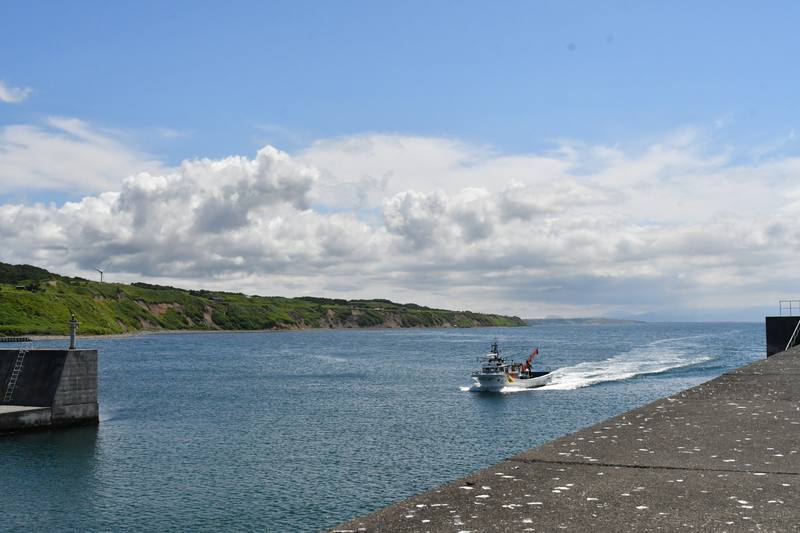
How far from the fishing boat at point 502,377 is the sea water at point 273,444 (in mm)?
2711

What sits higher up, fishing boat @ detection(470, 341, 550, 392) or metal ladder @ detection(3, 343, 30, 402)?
metal ladder @ detection(3, 343, 30, 402)

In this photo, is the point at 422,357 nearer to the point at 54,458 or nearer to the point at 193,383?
the point at 193,383

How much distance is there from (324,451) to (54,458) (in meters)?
18.2

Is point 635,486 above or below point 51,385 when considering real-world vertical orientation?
above

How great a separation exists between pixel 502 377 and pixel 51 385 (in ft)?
168

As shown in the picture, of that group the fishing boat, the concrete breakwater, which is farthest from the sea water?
the fishing boat

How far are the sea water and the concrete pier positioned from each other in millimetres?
20917

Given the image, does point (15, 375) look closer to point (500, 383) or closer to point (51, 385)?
point (51, 385)

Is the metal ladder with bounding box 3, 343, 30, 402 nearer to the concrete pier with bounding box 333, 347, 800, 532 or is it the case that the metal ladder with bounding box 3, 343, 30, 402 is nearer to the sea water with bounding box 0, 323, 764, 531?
the sea water with bounding box 0, 323, 764, 531

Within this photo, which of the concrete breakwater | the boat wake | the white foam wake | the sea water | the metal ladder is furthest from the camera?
the white foam wake

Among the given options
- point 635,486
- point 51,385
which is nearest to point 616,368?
point 51,385

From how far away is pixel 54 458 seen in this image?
4750cm

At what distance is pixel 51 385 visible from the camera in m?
57.9

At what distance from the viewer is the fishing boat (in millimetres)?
87562
